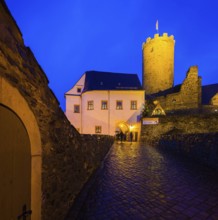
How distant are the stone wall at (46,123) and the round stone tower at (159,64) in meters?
38.0

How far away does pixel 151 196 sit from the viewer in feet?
12.4


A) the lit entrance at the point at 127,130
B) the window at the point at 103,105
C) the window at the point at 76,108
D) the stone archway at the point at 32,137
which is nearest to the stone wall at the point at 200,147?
the stone archway at the point at 32,137

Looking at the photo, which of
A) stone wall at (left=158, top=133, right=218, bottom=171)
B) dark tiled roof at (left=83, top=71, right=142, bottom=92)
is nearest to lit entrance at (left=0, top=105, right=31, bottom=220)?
stone wall at (left=158, top=133, right=218, bottom=171)

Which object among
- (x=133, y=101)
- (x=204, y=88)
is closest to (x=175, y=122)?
(x=133, y=101)

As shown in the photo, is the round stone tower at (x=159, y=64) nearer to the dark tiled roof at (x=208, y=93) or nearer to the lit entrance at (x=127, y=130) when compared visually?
the dark tiled roof at (x=208, y=93)

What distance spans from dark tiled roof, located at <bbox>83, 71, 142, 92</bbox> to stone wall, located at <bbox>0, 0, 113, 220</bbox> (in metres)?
22.4

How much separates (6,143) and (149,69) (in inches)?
1634

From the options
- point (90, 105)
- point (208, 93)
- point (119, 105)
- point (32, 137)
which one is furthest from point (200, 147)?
point (208, 93)

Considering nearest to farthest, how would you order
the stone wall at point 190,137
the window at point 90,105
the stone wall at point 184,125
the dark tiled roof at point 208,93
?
the stone wall at point 190,137 → the stone wall at point 184,125 → the window at point 90,105 → the dark tiled roof at point 208,93

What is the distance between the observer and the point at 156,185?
14.7 feet

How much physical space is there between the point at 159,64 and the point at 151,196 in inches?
1562

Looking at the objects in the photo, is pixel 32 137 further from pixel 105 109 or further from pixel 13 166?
pixel 105 109

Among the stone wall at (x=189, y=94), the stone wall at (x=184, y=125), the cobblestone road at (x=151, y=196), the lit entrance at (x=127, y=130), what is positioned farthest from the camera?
the stone wall at (x=189, y=94)

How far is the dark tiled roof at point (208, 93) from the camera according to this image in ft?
113
